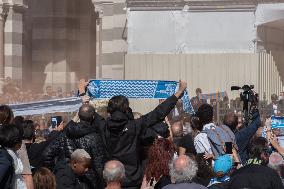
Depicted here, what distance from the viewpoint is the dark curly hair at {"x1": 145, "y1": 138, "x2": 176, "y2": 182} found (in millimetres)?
9602

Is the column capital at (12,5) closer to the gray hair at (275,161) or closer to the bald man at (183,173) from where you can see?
the gray hair at (275,161)

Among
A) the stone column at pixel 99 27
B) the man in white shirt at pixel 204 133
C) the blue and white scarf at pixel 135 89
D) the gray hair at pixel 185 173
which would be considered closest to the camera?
the gray hair at pixel 185 173

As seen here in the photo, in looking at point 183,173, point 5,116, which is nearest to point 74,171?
point 5,116

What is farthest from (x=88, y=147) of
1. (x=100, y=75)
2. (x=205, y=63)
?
(x=100, y=75)

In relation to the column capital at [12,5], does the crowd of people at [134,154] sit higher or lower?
lower

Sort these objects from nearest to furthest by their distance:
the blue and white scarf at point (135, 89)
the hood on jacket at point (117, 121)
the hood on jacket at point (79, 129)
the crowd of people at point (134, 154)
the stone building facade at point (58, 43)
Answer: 1. the crowd of people at point (134, 154)
2. the hood on jacket at point (117, 121)
3. the hood on jacket at point (79, 129)
4. the blue and white scarf at point (135, 89)
5. the stone building facade at point (58, 43)

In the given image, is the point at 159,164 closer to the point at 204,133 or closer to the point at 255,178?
the point at 255,178

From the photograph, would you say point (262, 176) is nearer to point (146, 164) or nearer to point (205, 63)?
point (146, 164)

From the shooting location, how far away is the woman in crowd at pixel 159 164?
9.55 metres

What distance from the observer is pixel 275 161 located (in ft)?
35.9

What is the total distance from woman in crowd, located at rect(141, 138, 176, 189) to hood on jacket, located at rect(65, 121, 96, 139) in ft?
3.34

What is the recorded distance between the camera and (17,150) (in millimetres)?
9125

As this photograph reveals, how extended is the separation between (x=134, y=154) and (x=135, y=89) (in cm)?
524

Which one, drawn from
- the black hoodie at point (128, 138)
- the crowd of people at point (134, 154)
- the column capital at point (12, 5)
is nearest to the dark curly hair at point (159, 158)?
the crowd of people at point (134, 154)
